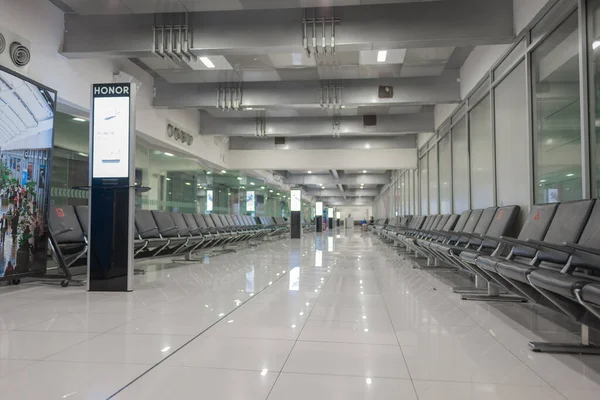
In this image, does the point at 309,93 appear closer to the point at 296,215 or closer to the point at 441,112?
the point at 441,112

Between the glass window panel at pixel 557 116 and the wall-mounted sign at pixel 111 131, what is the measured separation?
4251 millimetres

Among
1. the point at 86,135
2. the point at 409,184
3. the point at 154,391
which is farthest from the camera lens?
the point at 409,184

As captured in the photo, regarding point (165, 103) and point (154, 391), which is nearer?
point (154, 391)

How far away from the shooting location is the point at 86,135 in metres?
7.47

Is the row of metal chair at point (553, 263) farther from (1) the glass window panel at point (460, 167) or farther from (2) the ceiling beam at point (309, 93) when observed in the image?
(2) the ceiling beam at point (309, 93)

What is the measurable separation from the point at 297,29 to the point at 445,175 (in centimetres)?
543

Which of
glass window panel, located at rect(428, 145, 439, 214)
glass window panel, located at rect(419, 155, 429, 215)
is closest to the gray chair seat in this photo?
glass window panel, located at rect(428, 145, 439, 214)

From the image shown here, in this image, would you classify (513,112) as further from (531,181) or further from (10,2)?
(10,2)

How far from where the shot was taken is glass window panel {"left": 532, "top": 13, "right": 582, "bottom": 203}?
374 cm

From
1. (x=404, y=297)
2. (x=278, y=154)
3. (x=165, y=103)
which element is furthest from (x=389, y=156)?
(x=404, y=297)

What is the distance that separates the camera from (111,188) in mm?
4285

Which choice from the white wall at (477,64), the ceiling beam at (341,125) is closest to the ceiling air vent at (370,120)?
the ceiling beam at (341,125)

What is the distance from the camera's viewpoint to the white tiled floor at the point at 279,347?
173cm

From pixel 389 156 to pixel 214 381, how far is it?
1192cm
